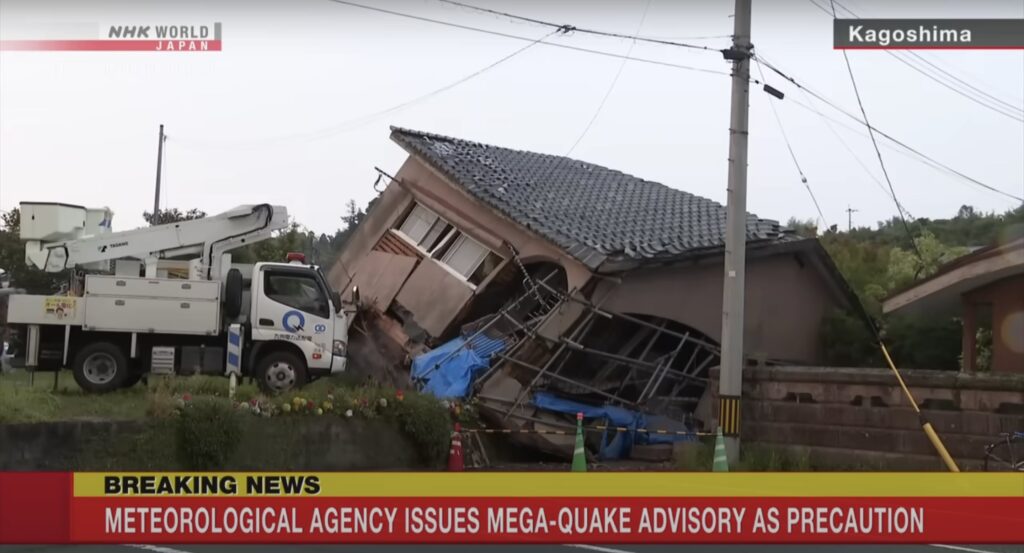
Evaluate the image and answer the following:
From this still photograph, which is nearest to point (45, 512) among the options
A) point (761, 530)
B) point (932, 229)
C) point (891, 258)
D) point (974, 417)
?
point (761, 530)

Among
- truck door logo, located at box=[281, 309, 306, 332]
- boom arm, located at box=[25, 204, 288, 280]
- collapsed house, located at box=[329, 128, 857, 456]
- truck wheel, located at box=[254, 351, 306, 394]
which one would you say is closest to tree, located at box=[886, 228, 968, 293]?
collapsed house, located at box=[329, 128, 857, 456]

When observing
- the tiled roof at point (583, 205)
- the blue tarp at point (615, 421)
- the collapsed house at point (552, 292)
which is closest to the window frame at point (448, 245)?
the collapsed house at point (552, 292)

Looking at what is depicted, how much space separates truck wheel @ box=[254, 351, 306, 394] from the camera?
55.1 feet

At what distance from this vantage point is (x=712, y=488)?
11.6 metres

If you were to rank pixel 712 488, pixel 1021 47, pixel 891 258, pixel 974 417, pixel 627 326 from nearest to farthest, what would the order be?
pixel 712 488 → pixel 1021 47 → pixel 974 417 → pixel 627 326 → pixel 891 258

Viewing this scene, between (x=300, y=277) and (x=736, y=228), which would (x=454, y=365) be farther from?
(x=736, y=228)

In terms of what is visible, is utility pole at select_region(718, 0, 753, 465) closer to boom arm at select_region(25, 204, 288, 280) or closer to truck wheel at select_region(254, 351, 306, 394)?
truck wheel at select_region(254, 351, 306, 394)

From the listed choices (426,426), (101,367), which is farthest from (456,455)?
(101,367)

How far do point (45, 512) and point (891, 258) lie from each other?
22896 millimetres

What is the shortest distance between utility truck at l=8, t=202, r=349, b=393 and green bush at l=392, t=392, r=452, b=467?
174 centimetres

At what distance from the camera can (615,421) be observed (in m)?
18.7

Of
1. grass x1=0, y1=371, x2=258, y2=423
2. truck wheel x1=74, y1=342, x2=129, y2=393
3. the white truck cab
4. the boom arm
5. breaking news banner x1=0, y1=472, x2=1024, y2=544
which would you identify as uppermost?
the boom arm

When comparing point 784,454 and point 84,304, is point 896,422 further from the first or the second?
point 84,304

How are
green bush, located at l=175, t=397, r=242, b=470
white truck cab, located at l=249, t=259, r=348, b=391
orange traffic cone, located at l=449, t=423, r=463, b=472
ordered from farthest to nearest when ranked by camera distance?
white truck cab, located at l=249, t=259, r=348, b=391
orange traffic cone, located at l=449, t=423, r=463, b=472
green bush, located at l=175, t=397, r=242, b=470
